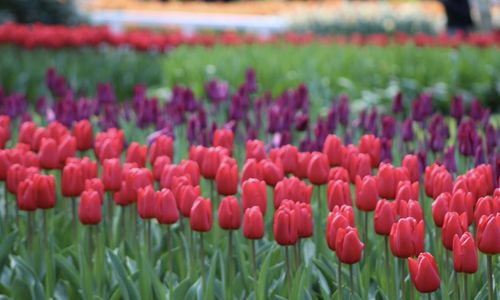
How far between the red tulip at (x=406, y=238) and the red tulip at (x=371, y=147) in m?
1.23

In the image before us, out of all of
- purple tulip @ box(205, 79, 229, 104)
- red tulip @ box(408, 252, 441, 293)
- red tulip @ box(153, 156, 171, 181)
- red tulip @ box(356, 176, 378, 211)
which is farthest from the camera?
purple tulip @ box(205, 79, 229, 104)

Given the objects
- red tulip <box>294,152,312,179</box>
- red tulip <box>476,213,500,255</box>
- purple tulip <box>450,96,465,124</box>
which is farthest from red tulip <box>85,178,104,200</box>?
purple tulip <box>450,96,465,124</box>

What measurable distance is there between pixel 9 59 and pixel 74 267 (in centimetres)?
675

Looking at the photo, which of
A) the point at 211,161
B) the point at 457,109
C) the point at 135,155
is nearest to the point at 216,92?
the point at 457,109

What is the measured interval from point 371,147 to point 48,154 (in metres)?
1.28

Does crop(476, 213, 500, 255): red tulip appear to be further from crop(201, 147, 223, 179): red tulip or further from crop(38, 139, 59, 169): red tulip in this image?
crop(38, 139, 59, 169): red tulip

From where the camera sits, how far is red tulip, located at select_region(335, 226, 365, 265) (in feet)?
7.79

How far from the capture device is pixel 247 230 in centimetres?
265

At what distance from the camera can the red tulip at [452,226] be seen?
2.38m

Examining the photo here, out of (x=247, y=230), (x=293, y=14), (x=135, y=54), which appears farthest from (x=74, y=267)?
(x=293, y=14)

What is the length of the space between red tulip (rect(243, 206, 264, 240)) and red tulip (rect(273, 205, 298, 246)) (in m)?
0.08

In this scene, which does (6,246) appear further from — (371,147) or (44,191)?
(371,147)

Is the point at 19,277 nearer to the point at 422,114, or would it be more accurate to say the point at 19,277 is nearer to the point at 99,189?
the point at 99,189

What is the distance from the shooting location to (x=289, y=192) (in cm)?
285
